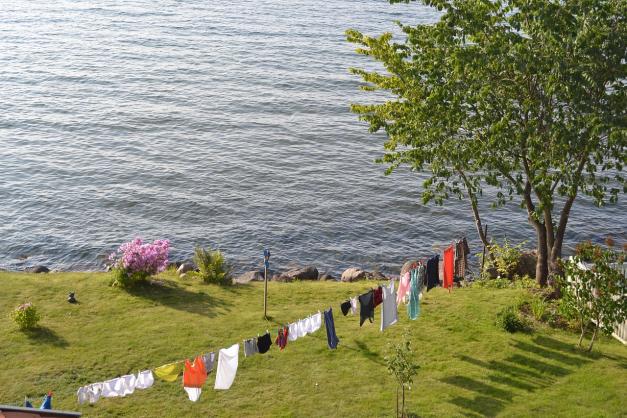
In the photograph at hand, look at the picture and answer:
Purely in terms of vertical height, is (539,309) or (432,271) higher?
(432,271)

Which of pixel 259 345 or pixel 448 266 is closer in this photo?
pixel 259 345

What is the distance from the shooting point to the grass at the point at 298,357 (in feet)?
68.7

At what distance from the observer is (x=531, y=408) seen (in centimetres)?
2059

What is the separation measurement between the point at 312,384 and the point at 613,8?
15.9 m

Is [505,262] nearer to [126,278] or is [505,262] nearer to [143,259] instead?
[143,259]

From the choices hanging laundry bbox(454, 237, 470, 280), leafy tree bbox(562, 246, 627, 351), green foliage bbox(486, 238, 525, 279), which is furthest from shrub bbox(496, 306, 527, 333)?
green foliage bbox(486, 238, 525, 279)

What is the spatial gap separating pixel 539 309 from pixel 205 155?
113 feet

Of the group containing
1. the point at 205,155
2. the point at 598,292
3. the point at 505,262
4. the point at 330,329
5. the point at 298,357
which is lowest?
the point at 205,155

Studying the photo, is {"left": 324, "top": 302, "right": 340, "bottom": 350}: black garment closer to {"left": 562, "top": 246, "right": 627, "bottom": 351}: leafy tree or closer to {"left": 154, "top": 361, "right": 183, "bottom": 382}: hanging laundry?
{"left": 154, "top": 361, "right": 183, "bottom": 382}: hanging laundry

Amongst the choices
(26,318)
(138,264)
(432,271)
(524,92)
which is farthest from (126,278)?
(524,92)

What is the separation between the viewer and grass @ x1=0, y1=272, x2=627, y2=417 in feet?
68.7

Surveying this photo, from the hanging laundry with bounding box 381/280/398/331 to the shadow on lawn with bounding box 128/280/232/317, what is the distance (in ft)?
23.3

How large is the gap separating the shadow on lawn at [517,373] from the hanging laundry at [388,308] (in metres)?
2.53

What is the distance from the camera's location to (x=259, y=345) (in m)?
20.7
